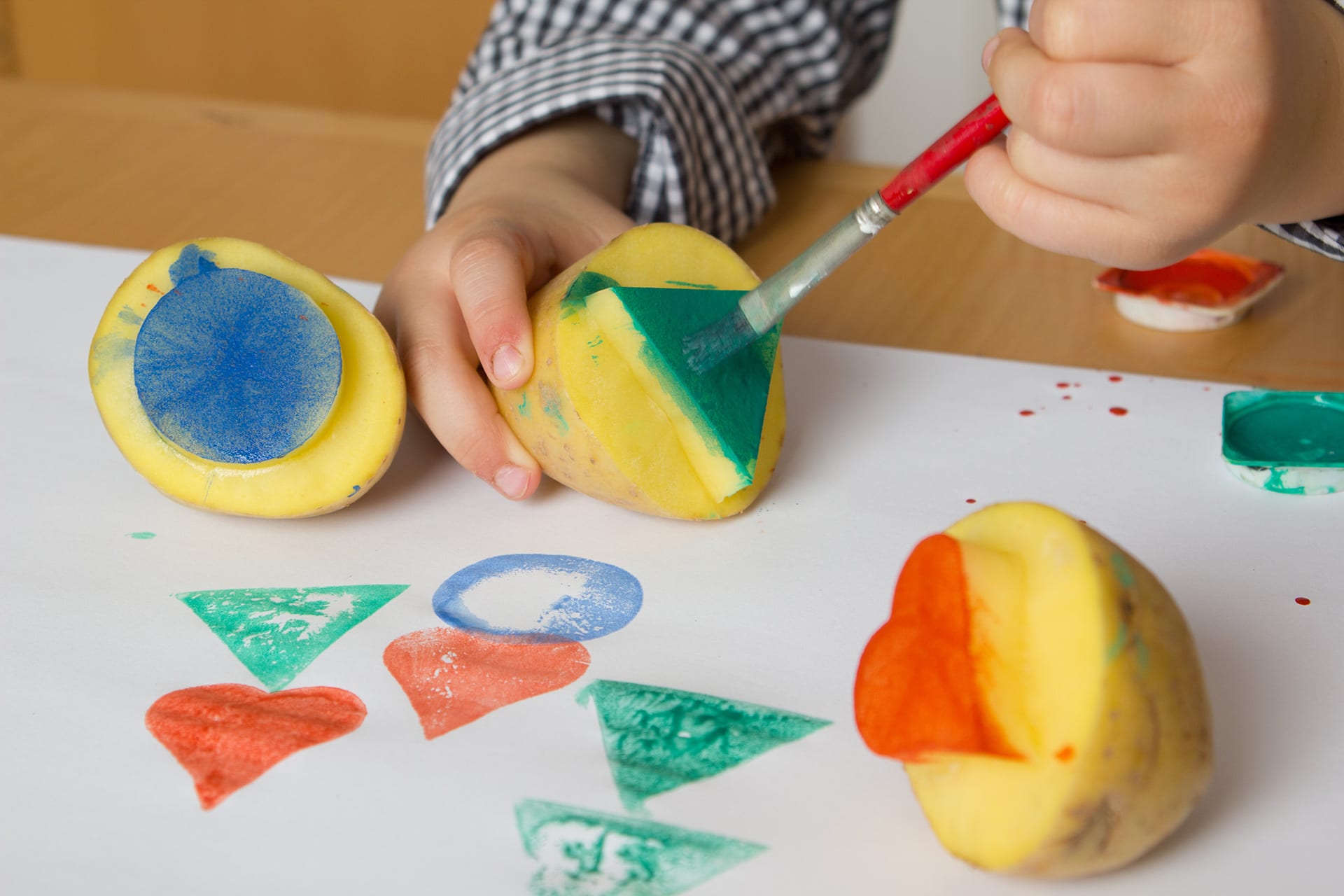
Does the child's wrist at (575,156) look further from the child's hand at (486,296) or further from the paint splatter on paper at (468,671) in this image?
the paint splatter on paper at (468,671)

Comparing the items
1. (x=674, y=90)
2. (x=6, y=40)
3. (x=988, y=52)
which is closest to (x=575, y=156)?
(x=674, y=90)

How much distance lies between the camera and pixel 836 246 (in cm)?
54

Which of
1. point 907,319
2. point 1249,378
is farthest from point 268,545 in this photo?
point 1249,378

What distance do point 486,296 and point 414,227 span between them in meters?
0.33

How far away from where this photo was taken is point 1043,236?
0.50m

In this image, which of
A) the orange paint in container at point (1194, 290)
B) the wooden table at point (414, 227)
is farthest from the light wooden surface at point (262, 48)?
the orange paint in container at point (1194, 290)

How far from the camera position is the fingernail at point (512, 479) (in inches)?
24.2

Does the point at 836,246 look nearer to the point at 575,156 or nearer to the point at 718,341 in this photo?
the point at 718,341

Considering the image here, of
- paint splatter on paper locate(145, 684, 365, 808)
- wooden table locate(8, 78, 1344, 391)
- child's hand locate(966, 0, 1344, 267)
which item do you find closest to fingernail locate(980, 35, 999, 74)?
child's hand locate(966, 0, 1344, 267)

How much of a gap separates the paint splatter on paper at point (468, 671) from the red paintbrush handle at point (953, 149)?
238 millimetres

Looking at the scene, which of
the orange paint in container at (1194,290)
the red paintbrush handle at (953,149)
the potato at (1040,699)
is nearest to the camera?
the potato at (1040,699)

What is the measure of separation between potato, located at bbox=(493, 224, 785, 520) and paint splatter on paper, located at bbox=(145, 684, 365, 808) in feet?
0.51

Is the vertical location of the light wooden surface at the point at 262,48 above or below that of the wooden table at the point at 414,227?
below

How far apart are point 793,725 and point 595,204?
37 centimetres
